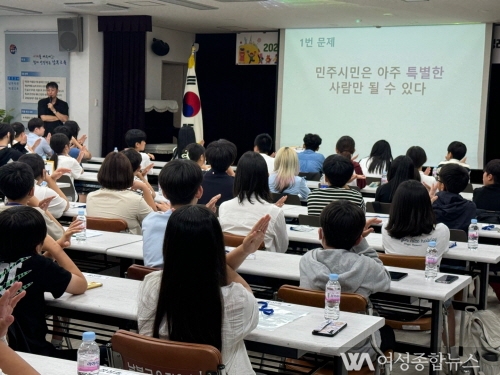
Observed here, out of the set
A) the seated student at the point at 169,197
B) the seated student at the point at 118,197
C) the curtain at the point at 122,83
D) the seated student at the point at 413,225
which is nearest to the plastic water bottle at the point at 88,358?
the seated student at the point at 169,197

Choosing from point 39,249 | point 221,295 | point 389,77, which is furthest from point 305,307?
point 389,77

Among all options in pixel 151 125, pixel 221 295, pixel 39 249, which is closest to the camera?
pixel 221 295

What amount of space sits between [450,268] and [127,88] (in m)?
8.54

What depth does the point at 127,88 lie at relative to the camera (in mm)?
12305

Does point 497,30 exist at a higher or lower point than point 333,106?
higher

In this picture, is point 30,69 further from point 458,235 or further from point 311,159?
point 458,235

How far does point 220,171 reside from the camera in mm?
5441

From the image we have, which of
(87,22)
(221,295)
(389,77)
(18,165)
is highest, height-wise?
(87,22)

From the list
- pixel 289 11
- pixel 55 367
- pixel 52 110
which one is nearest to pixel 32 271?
pixel 55 367

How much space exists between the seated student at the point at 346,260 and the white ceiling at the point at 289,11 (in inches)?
256

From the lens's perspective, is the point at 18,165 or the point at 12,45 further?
the point at 12,45

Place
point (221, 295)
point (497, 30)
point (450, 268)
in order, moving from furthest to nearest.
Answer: point (497, 30), point (450, 268), point (221, 295)

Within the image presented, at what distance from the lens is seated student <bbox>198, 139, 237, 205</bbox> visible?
5.32 metres

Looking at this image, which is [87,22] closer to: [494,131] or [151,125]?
[151,125]
